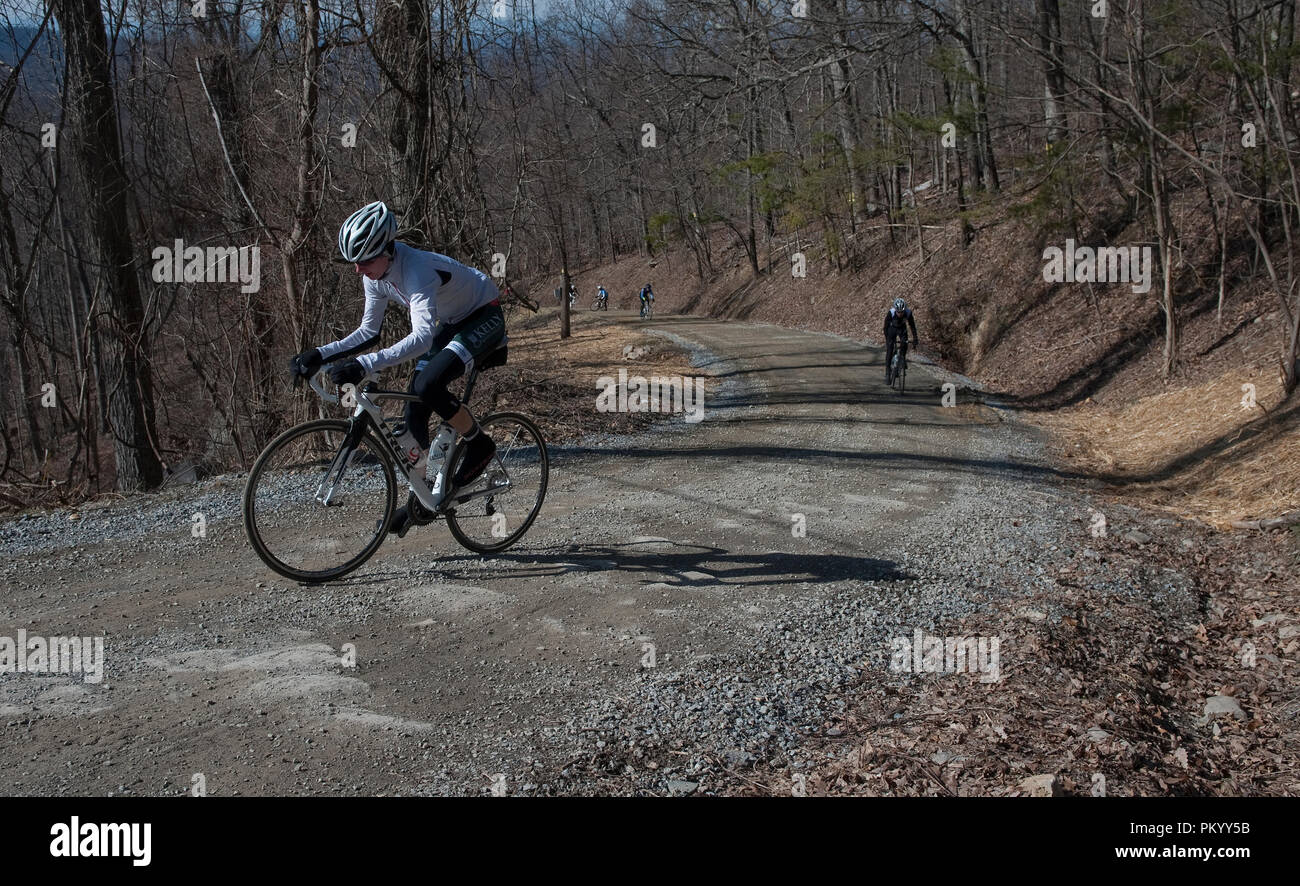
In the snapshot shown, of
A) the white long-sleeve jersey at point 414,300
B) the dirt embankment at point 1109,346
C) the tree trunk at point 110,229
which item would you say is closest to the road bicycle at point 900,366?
the dirt embankment at point 1109,346

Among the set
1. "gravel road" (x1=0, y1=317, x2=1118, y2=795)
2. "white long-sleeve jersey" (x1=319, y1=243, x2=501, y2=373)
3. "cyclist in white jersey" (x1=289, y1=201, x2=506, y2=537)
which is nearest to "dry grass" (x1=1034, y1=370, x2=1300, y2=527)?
"gravel road" (x1=0, y1=317, x2=1118, y2=795)

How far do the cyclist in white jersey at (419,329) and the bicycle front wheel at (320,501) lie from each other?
22cm

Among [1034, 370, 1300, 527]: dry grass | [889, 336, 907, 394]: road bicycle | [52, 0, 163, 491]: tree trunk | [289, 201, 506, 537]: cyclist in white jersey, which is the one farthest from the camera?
[889, 336, 907, 394]: road bicycle

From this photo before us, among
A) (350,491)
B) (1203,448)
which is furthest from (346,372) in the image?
(1203,448)

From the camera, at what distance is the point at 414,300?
557 centimetres

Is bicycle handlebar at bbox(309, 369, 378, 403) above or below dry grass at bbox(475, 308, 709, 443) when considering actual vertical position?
below

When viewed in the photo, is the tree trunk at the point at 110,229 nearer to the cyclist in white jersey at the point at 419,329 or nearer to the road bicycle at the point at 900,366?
the cyclist in white jersey at the point at 419,329

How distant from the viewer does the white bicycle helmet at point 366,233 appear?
17.3 ft

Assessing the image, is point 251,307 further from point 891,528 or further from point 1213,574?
point 1213,574

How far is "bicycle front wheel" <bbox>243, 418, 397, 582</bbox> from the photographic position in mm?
5555

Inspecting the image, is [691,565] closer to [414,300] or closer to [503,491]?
[503,491]

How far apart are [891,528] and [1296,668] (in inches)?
122

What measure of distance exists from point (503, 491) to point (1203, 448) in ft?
32.3

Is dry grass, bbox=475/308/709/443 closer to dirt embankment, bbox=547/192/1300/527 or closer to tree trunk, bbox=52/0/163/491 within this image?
tree trunk, bbox=52/0/163/491
